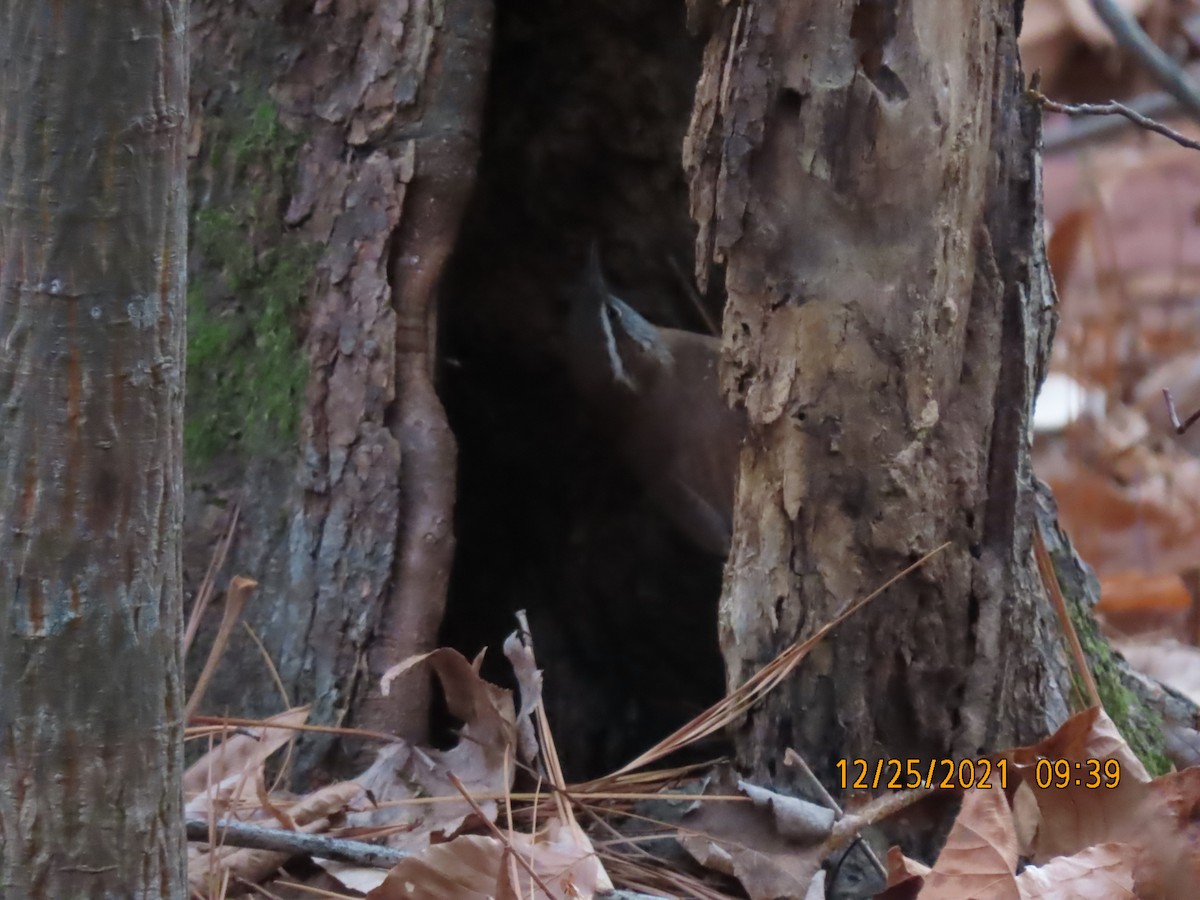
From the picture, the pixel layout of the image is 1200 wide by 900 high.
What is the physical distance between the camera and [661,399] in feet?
8.34

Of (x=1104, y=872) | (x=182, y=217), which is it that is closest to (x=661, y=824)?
(x=1104, y=872)

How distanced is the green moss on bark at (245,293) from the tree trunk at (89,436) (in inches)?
41.7

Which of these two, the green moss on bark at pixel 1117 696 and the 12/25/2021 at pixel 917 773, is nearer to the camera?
the 12/25/2021 at pixel 917 773

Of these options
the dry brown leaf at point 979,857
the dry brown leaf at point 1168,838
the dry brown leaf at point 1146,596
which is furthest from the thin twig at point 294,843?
the dry brown leaf at point 1146,596

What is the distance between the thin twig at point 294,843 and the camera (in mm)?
1529

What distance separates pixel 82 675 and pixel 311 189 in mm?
1241

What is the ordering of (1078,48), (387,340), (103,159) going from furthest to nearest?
1. (1078,48)
2. (387,340)
3. (103,159)

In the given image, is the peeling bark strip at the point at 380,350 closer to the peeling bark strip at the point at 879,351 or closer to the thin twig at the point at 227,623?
the thin twig at the point at 227,623

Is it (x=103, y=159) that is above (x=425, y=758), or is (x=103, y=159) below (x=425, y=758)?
above

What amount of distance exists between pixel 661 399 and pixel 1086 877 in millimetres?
1335

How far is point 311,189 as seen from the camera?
6.89ft

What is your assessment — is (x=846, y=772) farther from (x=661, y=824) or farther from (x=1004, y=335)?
(x=1004, y=335)

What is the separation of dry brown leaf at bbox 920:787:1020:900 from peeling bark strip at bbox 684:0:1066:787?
11.8 inches

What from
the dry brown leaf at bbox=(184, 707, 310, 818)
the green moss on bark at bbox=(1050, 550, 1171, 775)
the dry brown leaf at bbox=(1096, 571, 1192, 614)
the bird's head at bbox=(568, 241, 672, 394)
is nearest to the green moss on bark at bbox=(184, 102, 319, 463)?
the dry brown leaf at bbox=(184, 707, 310, 818)
